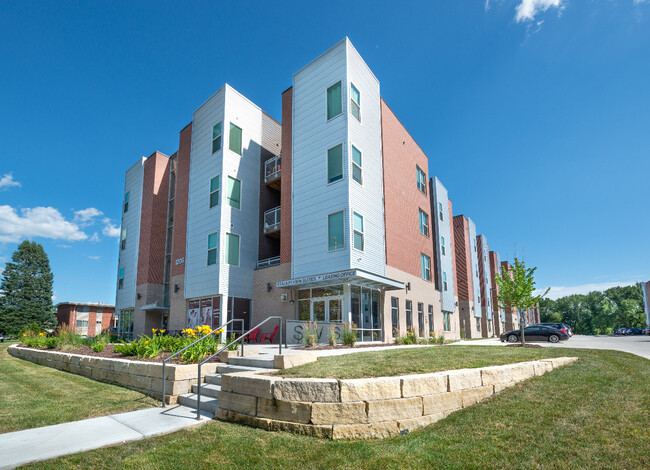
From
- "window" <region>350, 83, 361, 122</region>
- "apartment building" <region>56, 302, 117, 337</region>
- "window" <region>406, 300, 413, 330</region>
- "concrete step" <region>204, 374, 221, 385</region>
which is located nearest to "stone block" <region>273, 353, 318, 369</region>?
"concrete step" <region>204, 374, 221, 385</region>

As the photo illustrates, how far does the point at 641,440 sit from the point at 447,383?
7.91 ft

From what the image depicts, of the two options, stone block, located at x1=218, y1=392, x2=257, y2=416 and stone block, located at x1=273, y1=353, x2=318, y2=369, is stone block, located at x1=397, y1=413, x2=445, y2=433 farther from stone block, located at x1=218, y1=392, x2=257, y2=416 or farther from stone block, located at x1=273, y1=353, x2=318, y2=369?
stone block, located at x1=273, y1=353, x2=318, y2=369

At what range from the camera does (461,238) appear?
40719mm

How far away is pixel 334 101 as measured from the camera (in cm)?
1830

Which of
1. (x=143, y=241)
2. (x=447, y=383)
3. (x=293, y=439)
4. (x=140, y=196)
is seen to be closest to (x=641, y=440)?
(x=447, y=383)

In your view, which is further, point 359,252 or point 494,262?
point 494,262

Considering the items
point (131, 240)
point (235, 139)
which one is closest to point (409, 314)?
point (235, 139)

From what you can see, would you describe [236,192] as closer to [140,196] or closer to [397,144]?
[397,144]

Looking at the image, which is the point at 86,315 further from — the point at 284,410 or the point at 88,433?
the point at 284,410

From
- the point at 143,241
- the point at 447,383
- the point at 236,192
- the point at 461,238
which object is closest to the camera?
the point at 447,383

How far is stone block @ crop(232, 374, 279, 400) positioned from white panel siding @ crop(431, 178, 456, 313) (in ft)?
78.9

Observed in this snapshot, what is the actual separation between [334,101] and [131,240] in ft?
68.0

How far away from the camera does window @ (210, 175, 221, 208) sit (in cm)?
→ 2119

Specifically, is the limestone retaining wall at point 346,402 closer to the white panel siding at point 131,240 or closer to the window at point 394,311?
the window at point 394,311
